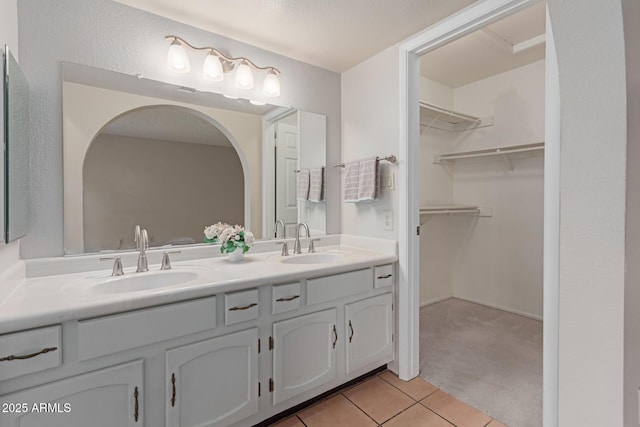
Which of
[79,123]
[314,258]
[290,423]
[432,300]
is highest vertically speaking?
[79,123]

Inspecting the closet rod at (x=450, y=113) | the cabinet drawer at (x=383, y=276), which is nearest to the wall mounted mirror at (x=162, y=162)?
the cabinet drawer at (x=383, y=276)

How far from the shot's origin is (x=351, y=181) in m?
2.34

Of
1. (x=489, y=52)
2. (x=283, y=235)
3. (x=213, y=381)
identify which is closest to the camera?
(x=213, y=381)

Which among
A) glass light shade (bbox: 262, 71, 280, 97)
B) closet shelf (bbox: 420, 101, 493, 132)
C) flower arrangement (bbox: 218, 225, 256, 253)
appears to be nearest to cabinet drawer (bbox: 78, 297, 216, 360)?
flower arrangement (bbox: 218, 225, 256, 253)

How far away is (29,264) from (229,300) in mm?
951

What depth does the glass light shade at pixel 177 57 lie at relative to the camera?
175 cm

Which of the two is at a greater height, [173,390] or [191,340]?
[191,340]

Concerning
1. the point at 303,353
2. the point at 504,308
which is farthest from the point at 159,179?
the point at 504,308

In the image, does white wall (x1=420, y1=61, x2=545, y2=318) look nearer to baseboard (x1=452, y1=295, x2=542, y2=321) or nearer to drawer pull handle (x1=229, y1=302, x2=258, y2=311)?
baseboard (x1=452, y1=295, x2=542, y2=321)

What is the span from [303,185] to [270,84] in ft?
2.45

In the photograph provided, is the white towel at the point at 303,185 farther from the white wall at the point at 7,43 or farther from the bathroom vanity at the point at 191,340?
the white wall at the point at 7,43

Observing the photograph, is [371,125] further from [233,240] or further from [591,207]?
[591,207]

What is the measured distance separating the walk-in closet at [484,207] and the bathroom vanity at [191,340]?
0.84 meters

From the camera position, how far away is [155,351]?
123cm
